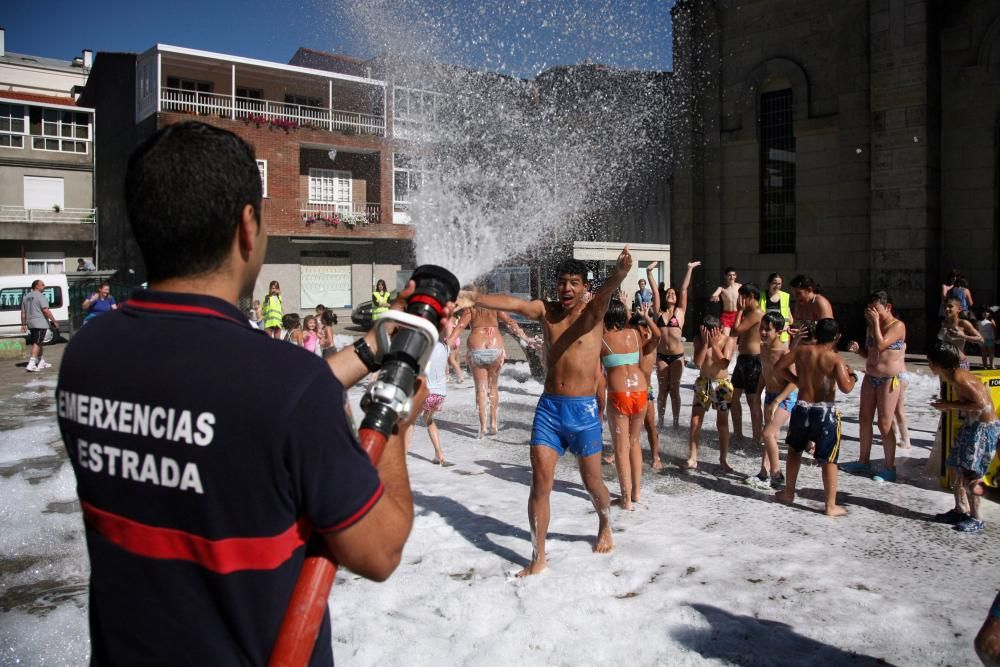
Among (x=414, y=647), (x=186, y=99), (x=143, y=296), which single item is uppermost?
(x=186, y=99)

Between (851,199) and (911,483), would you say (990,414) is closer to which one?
(911,483)

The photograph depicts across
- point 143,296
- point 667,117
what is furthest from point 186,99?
point 143,296

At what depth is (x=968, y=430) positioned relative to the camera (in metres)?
5.68

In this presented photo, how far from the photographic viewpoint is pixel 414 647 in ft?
13.6

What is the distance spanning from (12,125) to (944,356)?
127ft

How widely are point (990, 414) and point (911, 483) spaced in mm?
1793

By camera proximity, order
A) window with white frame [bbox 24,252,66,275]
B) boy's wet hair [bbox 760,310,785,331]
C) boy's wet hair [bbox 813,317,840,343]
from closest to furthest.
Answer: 1. boy's wet hair [bbox 813,317,840,343]
2. boy's wet hair [bbox 760,310,785,331]
3. window with white frame [bbox 24,252,66,275]

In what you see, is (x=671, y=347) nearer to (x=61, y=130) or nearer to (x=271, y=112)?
(x=271, y=112)

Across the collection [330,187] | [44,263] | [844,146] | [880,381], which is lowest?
[880,381]

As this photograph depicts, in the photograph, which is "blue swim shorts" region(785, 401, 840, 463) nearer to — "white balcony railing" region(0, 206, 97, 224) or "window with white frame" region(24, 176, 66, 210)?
"white balcony railing" region(0, 206, 97, 224)

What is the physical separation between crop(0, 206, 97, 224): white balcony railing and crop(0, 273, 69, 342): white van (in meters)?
11.6

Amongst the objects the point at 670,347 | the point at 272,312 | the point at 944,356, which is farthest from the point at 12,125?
the point at 944,356

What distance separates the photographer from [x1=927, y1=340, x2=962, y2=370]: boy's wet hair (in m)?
5.83

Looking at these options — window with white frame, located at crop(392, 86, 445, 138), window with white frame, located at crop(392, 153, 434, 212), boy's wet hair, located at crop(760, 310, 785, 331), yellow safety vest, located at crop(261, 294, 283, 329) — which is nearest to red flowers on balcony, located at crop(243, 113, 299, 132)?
window with white frame, located at crop(392, 86, 445, 138)
